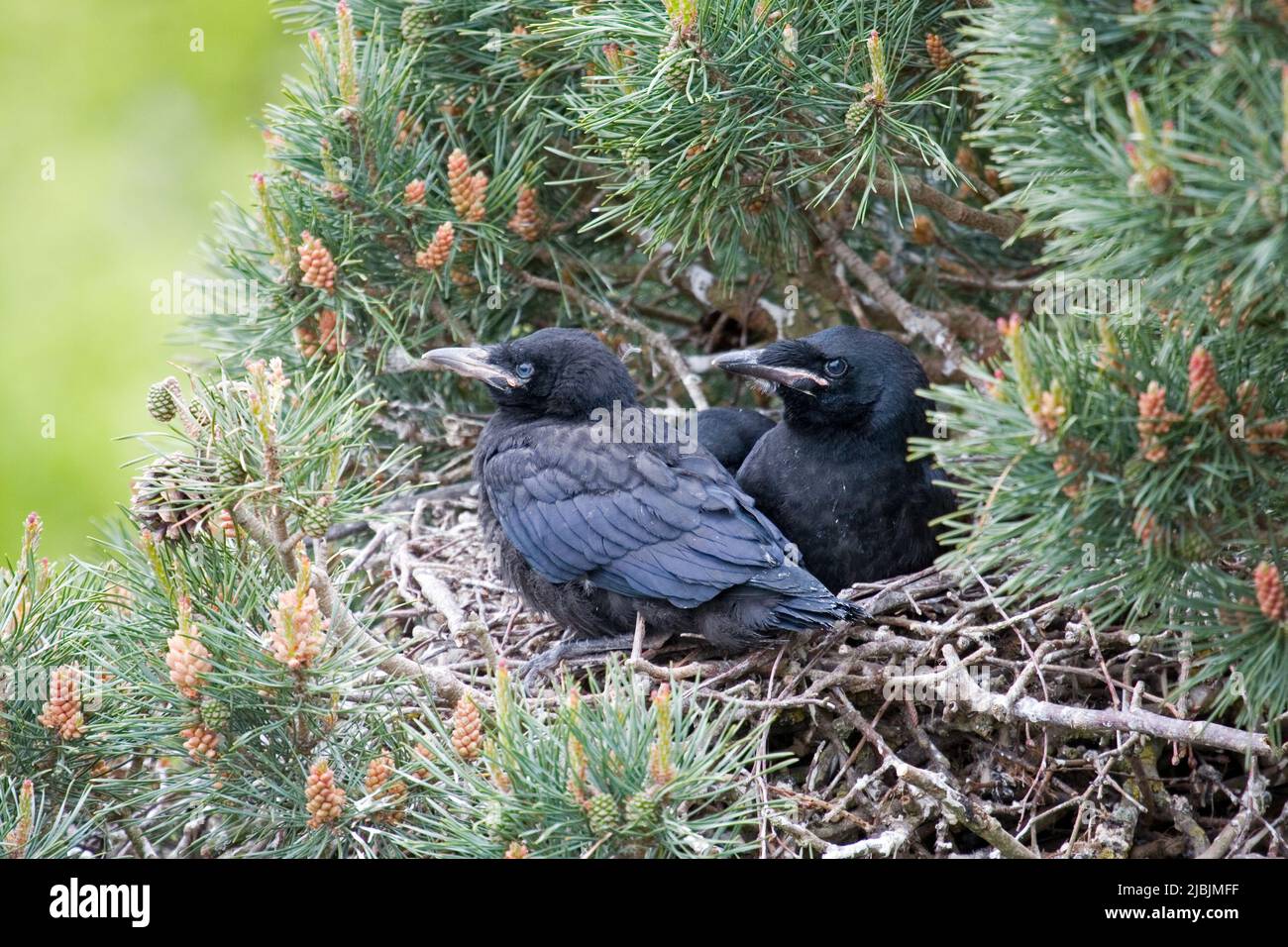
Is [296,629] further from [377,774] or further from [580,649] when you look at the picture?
[580,649]

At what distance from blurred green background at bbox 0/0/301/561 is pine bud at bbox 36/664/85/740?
2.78m

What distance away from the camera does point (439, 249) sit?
331cm

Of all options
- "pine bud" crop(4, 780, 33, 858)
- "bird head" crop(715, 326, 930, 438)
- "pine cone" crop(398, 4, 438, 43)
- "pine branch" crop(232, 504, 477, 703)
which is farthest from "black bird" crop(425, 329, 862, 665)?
"pine bud" crop(4, 780, 33, 858)

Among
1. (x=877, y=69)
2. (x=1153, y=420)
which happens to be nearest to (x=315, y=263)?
(x=877, y=69)

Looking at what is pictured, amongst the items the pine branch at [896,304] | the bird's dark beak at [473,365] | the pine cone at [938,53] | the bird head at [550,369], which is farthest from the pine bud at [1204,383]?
the bird's dark beak at [473,365]

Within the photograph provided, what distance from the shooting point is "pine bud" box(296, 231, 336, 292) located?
3246 millimetres

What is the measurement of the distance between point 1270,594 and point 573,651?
177 centimetres

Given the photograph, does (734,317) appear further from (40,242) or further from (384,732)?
(40,242)

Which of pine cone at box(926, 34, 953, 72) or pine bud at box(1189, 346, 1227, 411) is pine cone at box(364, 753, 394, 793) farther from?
pine cone at box(926, 34, 953, 72)

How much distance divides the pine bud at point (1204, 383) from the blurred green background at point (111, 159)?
407 cm

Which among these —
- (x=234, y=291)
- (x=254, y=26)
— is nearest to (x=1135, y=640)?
(x=234, y=291)

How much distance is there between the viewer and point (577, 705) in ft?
6.84

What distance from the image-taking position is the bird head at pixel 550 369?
11.2 feet
